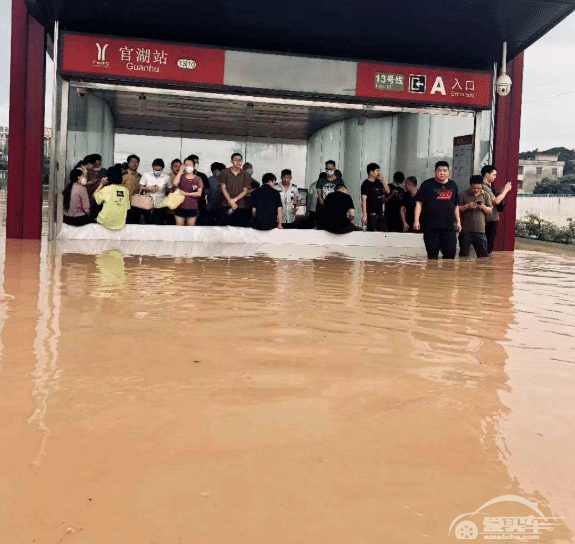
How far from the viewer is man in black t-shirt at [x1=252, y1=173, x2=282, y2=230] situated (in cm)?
1451

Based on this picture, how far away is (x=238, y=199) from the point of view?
14797mm

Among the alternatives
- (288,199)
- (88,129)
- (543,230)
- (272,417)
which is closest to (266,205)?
(288,199)

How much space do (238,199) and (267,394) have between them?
1136cm

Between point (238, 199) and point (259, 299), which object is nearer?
point (259, 299)

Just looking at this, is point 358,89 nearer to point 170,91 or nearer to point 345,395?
point 170,91

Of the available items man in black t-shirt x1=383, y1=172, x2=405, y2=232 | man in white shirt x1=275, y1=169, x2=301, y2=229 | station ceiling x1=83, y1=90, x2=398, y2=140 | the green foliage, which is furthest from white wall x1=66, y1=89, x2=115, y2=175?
the green foliage

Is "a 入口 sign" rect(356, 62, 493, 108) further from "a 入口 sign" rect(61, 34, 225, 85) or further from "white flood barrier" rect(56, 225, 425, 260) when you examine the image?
"a 入口 sign" rect(61, 34, 225, 85)

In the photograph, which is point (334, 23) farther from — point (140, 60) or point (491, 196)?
point (491, 196)

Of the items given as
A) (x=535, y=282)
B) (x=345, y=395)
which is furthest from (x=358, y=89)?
(x=345, y=395)

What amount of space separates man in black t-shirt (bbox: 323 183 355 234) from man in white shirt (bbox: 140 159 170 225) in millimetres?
2823

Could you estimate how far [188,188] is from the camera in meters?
14.4

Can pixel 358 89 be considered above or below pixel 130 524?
above

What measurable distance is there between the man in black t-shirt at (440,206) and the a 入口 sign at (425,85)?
113 inches

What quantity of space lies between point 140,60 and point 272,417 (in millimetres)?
11354
